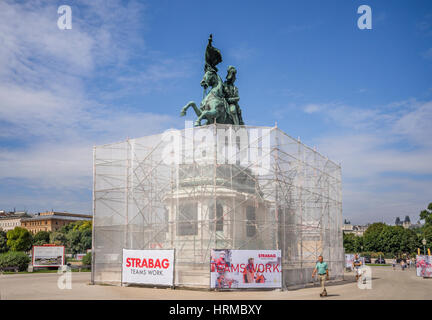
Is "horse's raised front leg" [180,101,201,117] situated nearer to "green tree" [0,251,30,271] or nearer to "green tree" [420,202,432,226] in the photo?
"green tree" [0,251,30,271]

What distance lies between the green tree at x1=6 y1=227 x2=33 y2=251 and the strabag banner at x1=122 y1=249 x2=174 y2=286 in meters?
60.7

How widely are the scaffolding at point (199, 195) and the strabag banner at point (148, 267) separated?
3.84ft

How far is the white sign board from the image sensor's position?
37406 millimetres

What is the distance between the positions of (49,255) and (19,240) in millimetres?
42704

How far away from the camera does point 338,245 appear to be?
29.0 m

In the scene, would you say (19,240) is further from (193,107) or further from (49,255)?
(193,107)

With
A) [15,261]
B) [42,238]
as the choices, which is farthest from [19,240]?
[15,261]

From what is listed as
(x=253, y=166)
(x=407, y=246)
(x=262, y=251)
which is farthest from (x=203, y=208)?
(x=407, y=246)

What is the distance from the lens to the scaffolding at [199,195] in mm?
21422

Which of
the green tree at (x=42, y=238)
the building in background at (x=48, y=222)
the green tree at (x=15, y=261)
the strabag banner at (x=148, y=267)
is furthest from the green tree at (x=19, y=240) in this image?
the strabag banner at (x=148, y=267)
